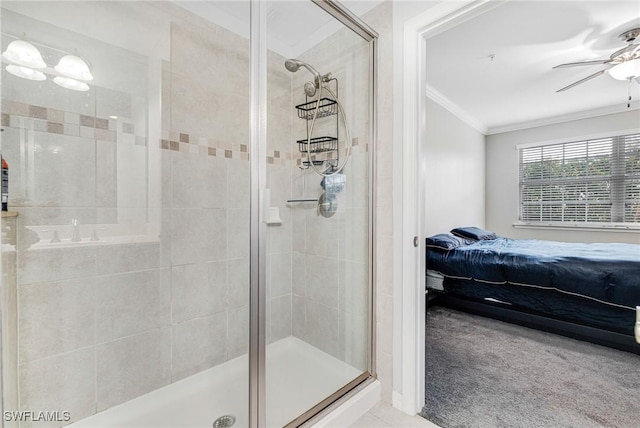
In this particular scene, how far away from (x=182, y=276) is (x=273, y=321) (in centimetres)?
57

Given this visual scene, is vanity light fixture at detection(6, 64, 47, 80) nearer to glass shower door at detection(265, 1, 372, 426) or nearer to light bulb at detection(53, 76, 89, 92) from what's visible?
light bulb at detection(53, 76, 89, 92)

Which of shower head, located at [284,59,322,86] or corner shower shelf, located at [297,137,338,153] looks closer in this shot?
shower head, located at [284,59,322,86]

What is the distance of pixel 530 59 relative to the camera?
2.88m

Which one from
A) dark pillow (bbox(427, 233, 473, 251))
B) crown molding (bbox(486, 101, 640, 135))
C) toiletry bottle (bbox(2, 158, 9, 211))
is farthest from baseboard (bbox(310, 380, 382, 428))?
crown molding (bbox(486, 101, 640, 135))

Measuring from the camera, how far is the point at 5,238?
45.8 inches

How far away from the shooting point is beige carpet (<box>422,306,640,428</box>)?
158cm

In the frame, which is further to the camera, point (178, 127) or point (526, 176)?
point (526, 176)

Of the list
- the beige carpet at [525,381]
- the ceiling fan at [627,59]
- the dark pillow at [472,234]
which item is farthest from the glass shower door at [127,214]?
the dark pillow at [472,234]

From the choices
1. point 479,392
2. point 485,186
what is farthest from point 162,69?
point 485,186

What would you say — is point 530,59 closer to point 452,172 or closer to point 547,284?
point 452,172

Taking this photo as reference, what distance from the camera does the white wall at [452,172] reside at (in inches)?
145

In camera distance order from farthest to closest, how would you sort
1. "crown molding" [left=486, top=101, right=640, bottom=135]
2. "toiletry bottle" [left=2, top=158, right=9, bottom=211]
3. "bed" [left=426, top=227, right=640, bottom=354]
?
"crown molding" [left=486, top=101, right=640, bottom=135]
"bed" [left=426, top=227, right=640, bottom=354]
"toiletry bottle" [left=2, top=158, right=9, bottom=211]

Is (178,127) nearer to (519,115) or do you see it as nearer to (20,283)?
(20,283)

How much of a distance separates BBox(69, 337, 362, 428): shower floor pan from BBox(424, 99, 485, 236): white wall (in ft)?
7.94
